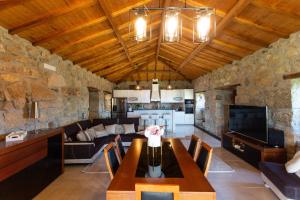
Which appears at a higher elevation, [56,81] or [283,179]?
[56,81]

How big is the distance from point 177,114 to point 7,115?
934cm

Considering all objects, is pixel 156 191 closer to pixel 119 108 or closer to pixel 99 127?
pixel 99 127

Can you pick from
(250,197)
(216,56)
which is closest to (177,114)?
(216,56)

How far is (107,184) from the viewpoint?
3.47m

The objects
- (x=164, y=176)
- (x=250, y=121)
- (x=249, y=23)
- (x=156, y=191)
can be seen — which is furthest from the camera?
(x=250, y=121)

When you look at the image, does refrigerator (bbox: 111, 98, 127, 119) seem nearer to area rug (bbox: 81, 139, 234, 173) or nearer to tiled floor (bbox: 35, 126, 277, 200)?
area rug (bbox: 81, 139, 234, 173)

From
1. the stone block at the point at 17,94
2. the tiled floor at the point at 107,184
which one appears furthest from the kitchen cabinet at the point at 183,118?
the stone block at the point at 17,94

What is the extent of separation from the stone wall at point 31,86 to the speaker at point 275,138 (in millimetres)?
4717

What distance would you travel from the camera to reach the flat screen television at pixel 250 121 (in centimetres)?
421

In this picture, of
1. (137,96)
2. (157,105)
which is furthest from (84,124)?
(157,105)

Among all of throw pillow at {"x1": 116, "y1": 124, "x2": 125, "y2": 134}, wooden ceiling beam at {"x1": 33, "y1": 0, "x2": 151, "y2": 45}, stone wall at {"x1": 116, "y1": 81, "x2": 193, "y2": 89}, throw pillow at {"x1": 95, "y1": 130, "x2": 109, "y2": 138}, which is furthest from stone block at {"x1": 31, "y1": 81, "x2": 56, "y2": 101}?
stone wall at {"x1": 116, "y1": 81, "x2": 193, "y2": 89}

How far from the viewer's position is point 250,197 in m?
3.00

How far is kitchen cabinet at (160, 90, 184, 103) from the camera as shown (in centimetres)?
1168

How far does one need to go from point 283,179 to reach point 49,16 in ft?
13.7
